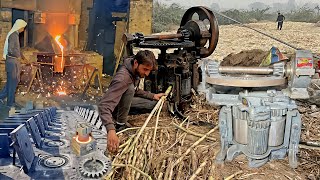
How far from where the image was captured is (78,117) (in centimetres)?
570

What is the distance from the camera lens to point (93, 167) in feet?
11.9

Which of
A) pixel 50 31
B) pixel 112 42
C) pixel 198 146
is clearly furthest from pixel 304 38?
pixel 198 146

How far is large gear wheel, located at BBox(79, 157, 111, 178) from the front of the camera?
3486 millimetres

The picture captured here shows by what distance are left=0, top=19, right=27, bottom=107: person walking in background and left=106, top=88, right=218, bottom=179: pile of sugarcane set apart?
5085mm

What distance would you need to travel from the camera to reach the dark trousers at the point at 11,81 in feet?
29.4

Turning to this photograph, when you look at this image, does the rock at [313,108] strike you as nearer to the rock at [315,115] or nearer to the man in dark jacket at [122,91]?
the rock at [315,115]

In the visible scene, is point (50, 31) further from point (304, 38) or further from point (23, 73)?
point (304, 38)

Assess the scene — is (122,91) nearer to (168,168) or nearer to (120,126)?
(120,126)

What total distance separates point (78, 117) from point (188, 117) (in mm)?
1655

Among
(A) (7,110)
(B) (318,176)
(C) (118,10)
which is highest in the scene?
(C) (118,10)

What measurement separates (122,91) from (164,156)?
3.24ft

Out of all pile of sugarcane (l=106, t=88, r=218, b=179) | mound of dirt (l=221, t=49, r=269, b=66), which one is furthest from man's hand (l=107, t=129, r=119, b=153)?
mound of dirt (l=221, t=49, r=269, b=66)

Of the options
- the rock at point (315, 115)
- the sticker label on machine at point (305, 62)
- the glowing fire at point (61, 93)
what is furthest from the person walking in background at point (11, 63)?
the sticker label on machine at point (305, 62)

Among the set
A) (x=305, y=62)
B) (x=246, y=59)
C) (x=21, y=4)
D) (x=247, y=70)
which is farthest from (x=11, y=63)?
(x=305, y=62)
